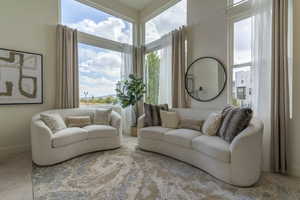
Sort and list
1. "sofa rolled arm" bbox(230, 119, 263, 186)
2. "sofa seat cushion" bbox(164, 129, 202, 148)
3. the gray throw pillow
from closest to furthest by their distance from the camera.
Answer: "sofa rolled arm" bbox(230, 119, 263, 186) < the gray throw pillow < "sofa seat cushion" bbox(164, 129, 202, 148)

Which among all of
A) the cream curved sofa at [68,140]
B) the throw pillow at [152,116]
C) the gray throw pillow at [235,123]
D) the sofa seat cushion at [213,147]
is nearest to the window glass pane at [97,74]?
the cream curved sofa at [68,140]

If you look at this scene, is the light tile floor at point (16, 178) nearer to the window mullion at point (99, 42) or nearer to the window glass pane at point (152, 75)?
the window mullion at point (99, 42)

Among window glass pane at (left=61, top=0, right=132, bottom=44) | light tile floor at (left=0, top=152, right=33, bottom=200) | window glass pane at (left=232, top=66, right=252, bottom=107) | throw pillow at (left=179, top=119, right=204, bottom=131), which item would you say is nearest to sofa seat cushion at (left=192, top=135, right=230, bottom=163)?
throw pillow at (left=179, top=119, right=204, bottom=131)

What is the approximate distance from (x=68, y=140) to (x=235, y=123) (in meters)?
2.78

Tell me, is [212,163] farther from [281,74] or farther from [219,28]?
[219,28]

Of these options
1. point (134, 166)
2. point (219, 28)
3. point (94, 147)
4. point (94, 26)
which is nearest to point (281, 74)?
point (219, 28)

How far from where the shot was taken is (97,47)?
4.56 meters

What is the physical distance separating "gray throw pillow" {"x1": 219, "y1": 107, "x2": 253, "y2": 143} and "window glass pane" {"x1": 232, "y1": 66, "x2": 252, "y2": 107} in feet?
2.30

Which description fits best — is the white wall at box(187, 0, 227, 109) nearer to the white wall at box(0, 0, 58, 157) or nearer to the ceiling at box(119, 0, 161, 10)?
the ceiling at box(119, 0, 161, 10)

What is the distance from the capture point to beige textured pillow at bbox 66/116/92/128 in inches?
133

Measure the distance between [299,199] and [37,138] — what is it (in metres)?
3.68

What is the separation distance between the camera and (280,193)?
1.83m

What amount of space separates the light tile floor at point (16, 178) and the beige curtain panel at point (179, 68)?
10.5ft

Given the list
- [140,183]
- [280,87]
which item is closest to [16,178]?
[140,183]
